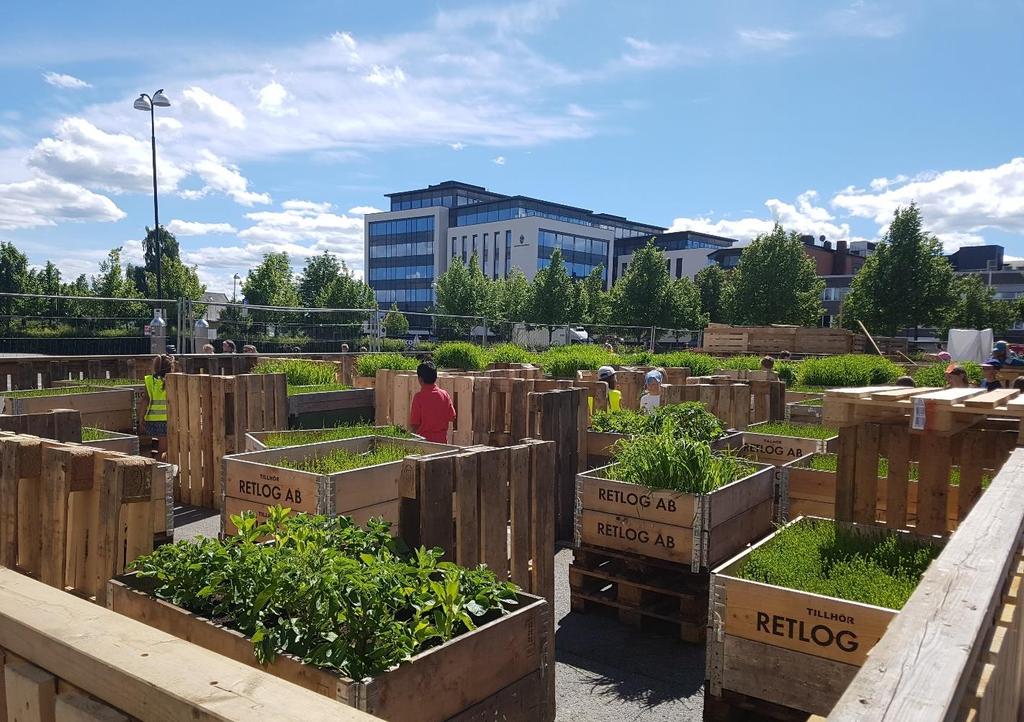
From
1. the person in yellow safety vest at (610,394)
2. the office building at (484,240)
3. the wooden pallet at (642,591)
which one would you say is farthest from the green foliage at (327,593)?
the office building at (484,240)

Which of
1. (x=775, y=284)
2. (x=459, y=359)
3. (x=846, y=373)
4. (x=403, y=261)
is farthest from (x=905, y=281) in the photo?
(x=403, y=261)

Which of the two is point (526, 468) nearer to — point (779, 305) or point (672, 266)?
point (779, 305)

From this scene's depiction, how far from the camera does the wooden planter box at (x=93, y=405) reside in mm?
9539

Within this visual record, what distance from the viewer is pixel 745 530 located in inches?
265

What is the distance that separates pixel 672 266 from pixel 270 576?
299 ft

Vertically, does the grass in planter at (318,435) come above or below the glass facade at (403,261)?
below

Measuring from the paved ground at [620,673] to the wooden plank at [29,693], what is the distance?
3846 mm

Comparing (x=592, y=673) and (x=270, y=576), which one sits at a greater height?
(x=270, y=576)

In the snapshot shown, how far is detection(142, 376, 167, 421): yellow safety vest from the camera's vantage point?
10.5 metres

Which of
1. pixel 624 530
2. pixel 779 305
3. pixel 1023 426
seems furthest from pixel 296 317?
pixel 779 305

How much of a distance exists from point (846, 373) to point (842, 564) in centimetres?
1175

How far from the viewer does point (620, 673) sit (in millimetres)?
5637

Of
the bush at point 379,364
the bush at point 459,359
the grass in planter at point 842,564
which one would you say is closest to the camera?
the grass in planter at point 842,564

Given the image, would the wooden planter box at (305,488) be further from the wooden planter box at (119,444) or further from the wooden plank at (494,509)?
the wooden planter box at (119,444)
